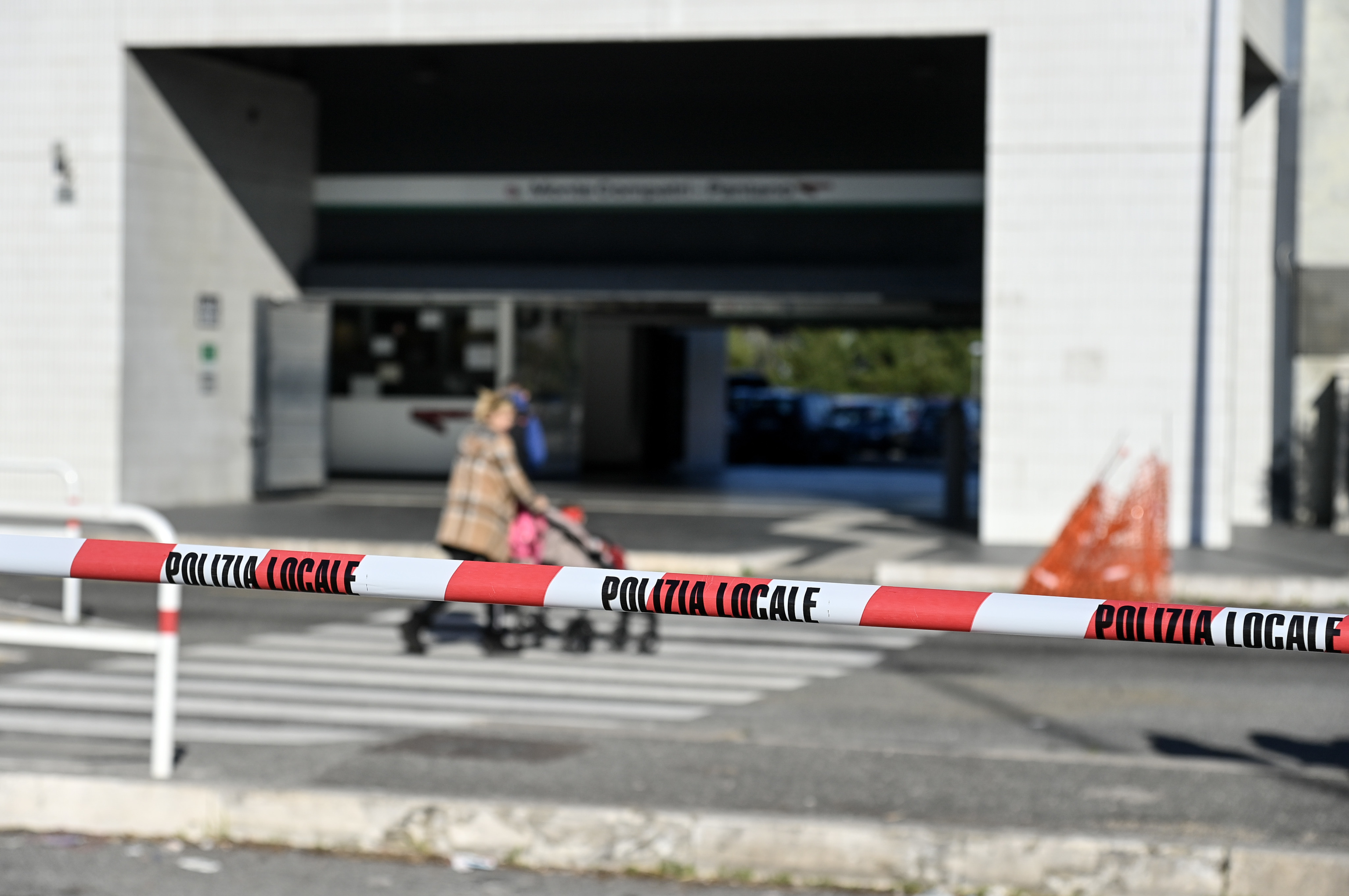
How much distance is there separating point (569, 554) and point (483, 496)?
0.61 meters

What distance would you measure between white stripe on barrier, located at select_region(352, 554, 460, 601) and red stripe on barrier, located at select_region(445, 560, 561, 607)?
28 mm

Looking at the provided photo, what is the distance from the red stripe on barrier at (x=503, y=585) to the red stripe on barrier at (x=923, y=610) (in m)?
0.70

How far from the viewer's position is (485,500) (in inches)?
402

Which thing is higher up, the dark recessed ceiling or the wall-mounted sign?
the dark recessed ceiling

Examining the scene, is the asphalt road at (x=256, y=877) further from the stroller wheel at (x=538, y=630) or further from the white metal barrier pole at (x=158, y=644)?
the stroller wheel at (x=538, y=630)

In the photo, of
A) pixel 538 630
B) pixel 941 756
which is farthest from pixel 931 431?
pixel 941 756

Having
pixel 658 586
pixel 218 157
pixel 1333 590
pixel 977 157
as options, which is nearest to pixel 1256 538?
pixel 1333 590

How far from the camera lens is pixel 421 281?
23812 millimetres

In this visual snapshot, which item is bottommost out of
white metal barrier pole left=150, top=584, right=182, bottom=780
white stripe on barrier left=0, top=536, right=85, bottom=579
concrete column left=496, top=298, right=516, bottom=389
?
white metal barrier pole left=150, top=584, right=182, bottom=780

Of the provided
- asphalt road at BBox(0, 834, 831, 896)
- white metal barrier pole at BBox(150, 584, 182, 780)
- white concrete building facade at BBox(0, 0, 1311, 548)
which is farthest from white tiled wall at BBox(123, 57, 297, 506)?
asphalt road at BBox(0, 834, 831, 896)

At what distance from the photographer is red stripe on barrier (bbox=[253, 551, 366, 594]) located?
12.8ft

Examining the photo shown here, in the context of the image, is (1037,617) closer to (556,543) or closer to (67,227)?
(556,543)

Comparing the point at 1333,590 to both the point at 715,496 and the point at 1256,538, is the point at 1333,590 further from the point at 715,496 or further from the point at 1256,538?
the point at 715,496

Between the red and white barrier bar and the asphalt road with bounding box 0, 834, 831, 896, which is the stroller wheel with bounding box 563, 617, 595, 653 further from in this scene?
the red and white barrier bar
